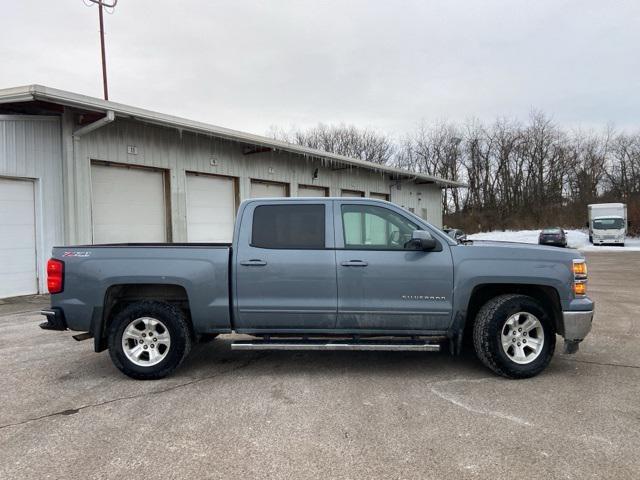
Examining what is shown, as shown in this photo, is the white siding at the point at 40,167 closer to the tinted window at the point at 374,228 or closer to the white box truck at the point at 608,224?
the tinted window at the point at 374,228

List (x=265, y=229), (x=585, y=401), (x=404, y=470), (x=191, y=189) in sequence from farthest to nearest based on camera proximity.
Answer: (x=191, y=189), (x=265, y=229), (x=585, y=401), (x=404, y=470)

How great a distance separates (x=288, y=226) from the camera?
198 inches

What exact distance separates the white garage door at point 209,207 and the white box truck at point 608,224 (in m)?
29.6

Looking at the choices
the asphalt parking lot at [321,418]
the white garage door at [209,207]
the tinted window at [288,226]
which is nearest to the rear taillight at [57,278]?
the asphalt parking lot at [321,418]

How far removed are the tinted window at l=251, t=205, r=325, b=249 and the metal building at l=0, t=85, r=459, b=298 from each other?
6.90 metres

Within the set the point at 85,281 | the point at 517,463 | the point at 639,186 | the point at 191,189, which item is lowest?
the point at 517,463

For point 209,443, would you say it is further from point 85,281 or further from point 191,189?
point 191,189

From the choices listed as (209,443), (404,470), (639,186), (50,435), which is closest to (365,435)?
(404,470)

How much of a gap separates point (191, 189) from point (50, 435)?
10.9 meters

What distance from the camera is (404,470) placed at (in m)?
2.96

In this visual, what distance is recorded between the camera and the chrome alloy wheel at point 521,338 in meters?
4.71

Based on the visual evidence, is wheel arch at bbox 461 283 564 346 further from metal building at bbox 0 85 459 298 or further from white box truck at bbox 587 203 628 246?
white box truck at bbox 587 203 628 246

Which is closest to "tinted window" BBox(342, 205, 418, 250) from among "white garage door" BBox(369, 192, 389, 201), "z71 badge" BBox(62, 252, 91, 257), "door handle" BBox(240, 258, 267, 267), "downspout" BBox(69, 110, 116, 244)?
"door handle" BBox(240, 258, 267, 267)

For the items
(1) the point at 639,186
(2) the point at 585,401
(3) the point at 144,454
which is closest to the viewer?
(3) the point at 144,454
